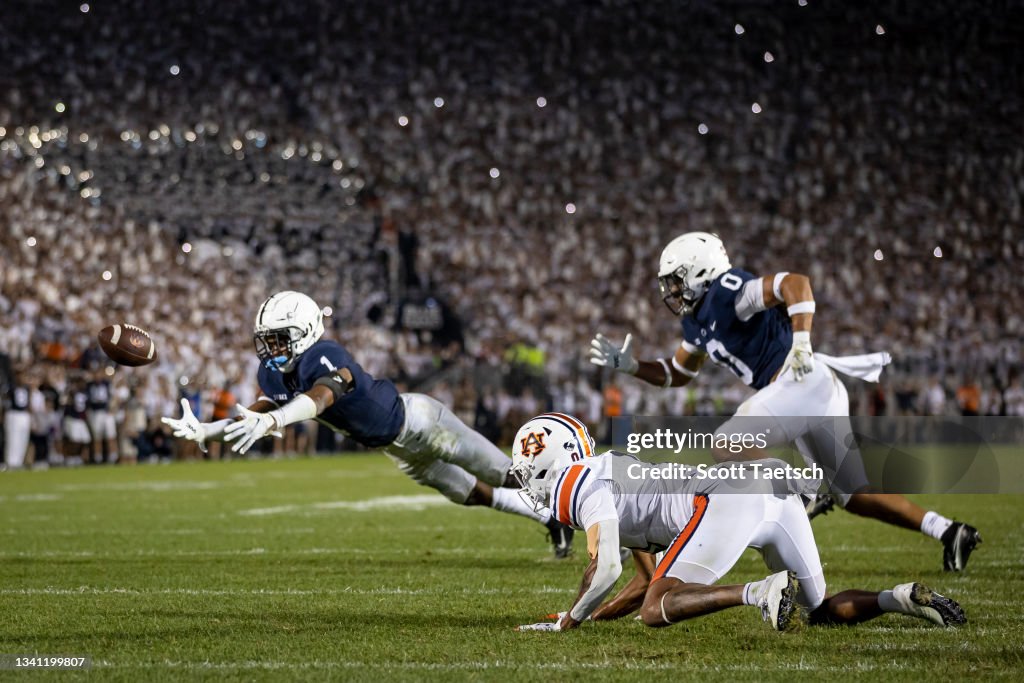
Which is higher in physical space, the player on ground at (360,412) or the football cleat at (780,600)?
the player on ground at (360,412)

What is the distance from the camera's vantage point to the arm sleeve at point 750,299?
567 cm

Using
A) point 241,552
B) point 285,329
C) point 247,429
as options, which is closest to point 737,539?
point 247,429

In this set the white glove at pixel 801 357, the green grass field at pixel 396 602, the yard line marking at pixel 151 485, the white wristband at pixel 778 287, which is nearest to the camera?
the green grass field at pixel 396 602

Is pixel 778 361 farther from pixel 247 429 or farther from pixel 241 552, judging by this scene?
pixel 241 552

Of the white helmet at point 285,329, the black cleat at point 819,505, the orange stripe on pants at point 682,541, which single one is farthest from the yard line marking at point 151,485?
the orange stripe on pants at point 682,541

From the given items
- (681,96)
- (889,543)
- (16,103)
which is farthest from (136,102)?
(889,543)

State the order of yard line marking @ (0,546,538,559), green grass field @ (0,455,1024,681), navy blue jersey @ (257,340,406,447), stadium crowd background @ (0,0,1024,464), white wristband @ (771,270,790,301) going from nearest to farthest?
green grass field @ (0,455,1024,681), white wristband @ (771,270,790,301), navy blue jersey @ (257,340,406,447), yard line marking @ (0,546,538,559), stadium crowd background @ (0,0,1024,464)

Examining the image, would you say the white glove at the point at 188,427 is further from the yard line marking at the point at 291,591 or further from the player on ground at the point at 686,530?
the player on ground at the point at 686,530

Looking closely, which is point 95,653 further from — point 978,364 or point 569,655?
→ point 978,364

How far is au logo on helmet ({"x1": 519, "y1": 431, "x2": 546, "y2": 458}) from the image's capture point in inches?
169

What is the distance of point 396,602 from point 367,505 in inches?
208

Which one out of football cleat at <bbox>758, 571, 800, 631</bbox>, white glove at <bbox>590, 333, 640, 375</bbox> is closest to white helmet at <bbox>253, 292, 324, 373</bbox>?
white glove at <bbox>590, 333, 640, 375</bbox>

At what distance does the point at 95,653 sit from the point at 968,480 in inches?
483

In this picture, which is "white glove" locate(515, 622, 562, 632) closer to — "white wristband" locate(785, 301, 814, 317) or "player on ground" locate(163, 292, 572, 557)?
"player on ground" locate(163, 292, 572, 557)
